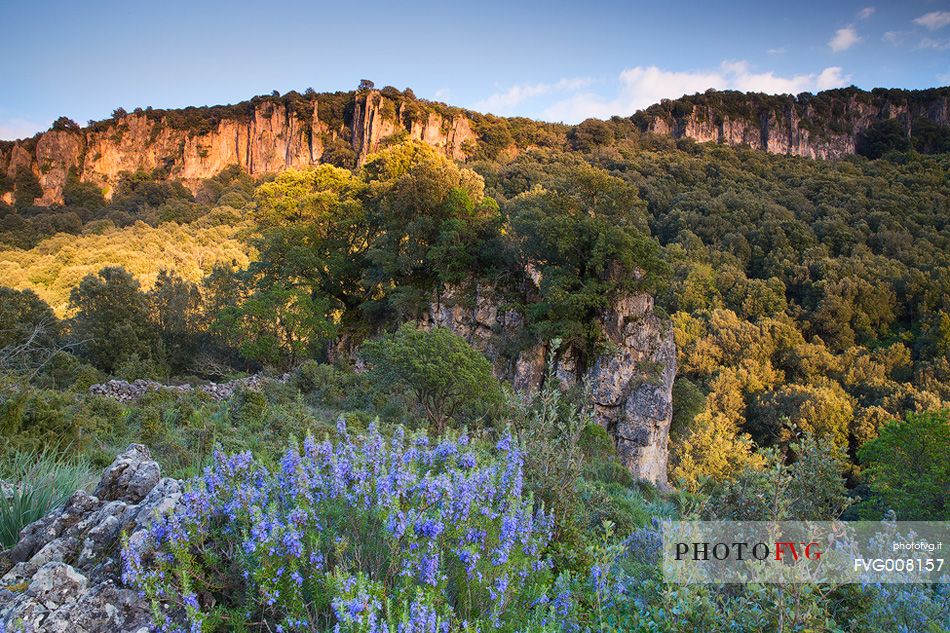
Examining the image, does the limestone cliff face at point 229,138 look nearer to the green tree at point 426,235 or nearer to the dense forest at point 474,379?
the dense forest at point 474,379

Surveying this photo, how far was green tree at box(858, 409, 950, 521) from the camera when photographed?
16.2 metres

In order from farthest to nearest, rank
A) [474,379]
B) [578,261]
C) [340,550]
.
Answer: [578,261] → [474,379] → [340,550]

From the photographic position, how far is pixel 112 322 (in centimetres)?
2238

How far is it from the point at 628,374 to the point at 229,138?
296 ft

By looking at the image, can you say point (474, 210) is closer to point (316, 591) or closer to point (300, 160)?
point (316, 591)

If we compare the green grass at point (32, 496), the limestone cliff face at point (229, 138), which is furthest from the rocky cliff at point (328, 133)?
the green grass at point (32, 496)

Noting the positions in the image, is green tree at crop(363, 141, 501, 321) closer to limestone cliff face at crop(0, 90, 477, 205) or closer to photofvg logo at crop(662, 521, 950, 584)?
photofvg logo at crop(662, 521, 950, 584)

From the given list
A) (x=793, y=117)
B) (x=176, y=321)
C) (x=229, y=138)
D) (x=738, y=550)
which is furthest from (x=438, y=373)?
(x=793, y=117)

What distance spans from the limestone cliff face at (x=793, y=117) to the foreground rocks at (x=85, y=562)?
108 m

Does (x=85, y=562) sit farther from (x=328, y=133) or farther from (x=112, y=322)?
(x=328, y=133)

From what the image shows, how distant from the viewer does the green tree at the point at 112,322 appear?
2170 centimetres

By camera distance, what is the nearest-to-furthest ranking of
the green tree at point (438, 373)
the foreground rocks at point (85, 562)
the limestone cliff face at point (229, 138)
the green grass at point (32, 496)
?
the foreground rocks at point (85, 562) → the green grass at point (32, 496) → the green tree at point (438, 373) → the limestone cliff face at point (229, 138)

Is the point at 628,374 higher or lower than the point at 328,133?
lower

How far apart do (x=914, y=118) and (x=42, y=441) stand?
5563 inches
